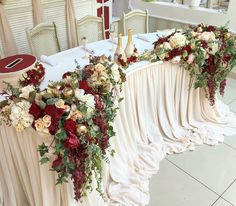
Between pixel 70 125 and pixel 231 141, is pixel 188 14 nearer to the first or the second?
pixel 231 141

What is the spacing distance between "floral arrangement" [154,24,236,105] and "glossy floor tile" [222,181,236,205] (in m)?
0.89

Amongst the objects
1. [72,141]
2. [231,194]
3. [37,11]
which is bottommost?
[231,194]

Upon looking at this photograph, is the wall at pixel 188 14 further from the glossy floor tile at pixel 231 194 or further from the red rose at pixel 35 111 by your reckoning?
the red rose at pixel 35 111

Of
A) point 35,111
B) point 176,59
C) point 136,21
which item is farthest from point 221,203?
point 136,21

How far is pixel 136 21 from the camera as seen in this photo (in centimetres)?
327

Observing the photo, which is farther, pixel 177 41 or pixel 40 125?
pixel 177 41

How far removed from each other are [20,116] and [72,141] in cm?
30

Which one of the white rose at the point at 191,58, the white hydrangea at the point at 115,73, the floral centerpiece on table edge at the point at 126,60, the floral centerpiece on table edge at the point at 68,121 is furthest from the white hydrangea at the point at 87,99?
the white rose at the point at 191,58

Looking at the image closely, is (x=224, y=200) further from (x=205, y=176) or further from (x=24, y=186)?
(x=24, y=186)

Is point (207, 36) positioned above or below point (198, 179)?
above

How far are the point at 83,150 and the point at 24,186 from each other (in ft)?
2.22

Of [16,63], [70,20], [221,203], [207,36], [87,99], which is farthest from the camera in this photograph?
[70,20]

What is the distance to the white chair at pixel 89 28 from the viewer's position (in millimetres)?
2824

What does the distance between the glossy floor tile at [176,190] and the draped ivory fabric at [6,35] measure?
7.43ft
